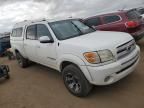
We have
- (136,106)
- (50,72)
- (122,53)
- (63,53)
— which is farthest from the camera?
(50,72)

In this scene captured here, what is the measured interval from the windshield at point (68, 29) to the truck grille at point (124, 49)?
1.37 meters

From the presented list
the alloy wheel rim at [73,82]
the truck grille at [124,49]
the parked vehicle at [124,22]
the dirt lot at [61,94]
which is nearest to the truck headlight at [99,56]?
the truck grille at [124,49]

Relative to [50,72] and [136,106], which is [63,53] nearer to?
[136,106]

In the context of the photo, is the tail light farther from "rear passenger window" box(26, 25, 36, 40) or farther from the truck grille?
"rear passenger window" box(26, 25, 36, 40)

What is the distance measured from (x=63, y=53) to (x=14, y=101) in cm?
198

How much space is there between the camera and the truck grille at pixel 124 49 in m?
3.86

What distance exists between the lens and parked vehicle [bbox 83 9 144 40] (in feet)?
23.2

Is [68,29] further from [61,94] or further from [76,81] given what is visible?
[61,94]

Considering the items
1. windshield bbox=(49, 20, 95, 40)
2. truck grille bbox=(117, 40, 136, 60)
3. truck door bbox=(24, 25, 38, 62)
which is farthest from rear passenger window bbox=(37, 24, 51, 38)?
truck grille bbox=(117, 40, 136, 60)

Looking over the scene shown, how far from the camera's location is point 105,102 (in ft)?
13.0

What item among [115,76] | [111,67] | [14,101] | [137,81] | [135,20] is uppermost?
[135,20]

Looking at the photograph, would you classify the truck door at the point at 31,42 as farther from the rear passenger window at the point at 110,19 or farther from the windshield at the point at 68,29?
the rear passenger window at the point at 110,19

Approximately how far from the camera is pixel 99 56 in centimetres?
366

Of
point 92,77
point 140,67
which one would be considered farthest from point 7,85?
point 140,67
